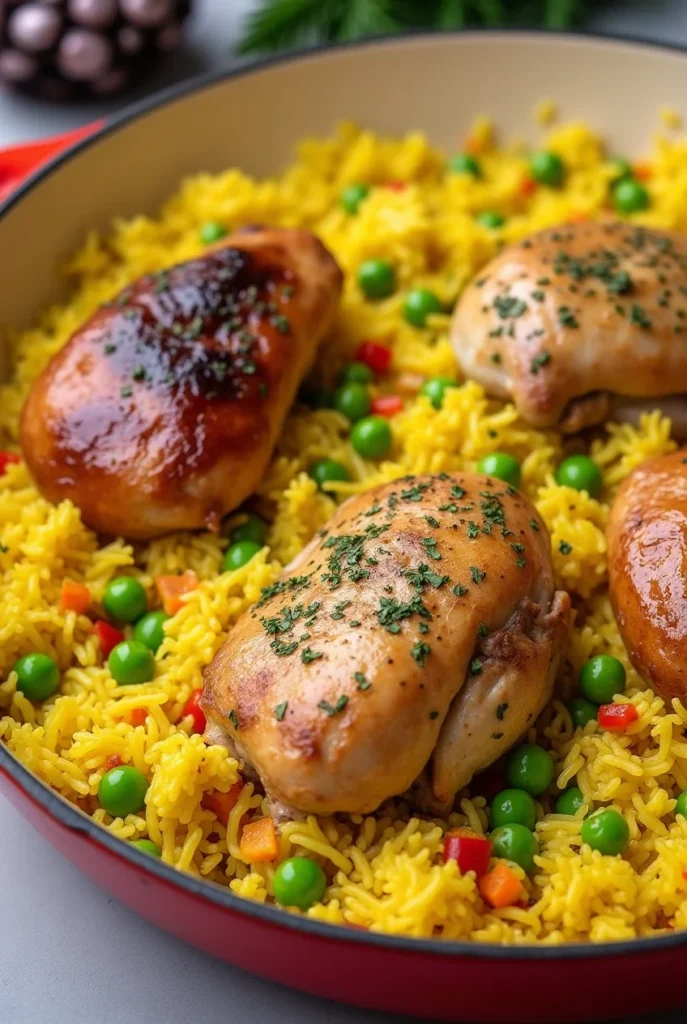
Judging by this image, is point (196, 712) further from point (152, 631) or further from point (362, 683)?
point (362, 683)

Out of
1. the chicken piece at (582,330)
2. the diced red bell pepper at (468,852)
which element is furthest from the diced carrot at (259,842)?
the chicken piece at (582,330)

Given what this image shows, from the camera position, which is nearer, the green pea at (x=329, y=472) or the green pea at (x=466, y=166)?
the green pea at (x=329, y=472)

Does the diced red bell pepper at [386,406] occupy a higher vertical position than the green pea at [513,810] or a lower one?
higher

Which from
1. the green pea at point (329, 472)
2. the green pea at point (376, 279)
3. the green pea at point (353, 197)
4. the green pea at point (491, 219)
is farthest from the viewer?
the green pea at point (353, 197)

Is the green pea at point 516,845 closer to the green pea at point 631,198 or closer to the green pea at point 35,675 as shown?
the green pea at point 35,675

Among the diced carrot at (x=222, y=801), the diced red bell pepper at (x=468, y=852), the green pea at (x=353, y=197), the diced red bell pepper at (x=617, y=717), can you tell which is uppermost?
the green pea at (x=353, y=197)

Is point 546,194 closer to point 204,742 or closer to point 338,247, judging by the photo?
point 338,247
